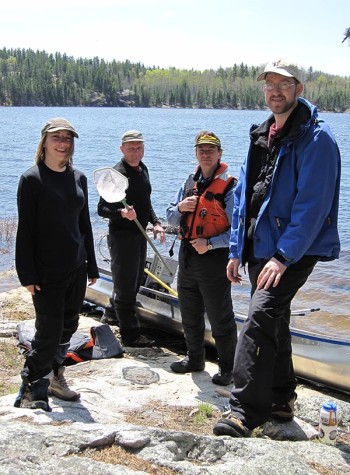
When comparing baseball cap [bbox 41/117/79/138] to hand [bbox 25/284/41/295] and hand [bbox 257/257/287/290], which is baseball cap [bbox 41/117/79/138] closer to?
hand [bbox 25/284/41/295]

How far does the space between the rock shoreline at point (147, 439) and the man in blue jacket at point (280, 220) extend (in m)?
0.35

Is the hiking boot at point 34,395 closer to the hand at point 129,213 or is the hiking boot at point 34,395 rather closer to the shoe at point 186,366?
the shoe at point 186,366

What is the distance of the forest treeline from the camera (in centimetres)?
15888

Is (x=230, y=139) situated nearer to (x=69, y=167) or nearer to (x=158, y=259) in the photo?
(x=158, y=259)

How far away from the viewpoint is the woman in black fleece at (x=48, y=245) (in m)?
4.52

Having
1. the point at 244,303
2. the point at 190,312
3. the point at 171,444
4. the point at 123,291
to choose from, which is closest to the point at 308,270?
the point at 171,444

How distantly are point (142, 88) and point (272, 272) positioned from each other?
563ft

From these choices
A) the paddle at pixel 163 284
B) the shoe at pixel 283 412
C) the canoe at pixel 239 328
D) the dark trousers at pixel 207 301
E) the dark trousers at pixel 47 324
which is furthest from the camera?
the paddle at pixel 163 284

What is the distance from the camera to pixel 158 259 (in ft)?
26.5

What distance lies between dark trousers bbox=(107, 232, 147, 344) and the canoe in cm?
43

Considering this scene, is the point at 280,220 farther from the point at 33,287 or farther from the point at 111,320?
the point at 111,320

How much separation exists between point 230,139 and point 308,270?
4457cm

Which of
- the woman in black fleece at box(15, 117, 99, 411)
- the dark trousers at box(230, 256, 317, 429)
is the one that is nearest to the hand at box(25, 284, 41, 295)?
the woman in black fleece at box(15, 117, 99, 411)

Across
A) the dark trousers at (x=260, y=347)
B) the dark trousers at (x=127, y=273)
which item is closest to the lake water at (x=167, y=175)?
the dark trousers at (x=127, y=273)
